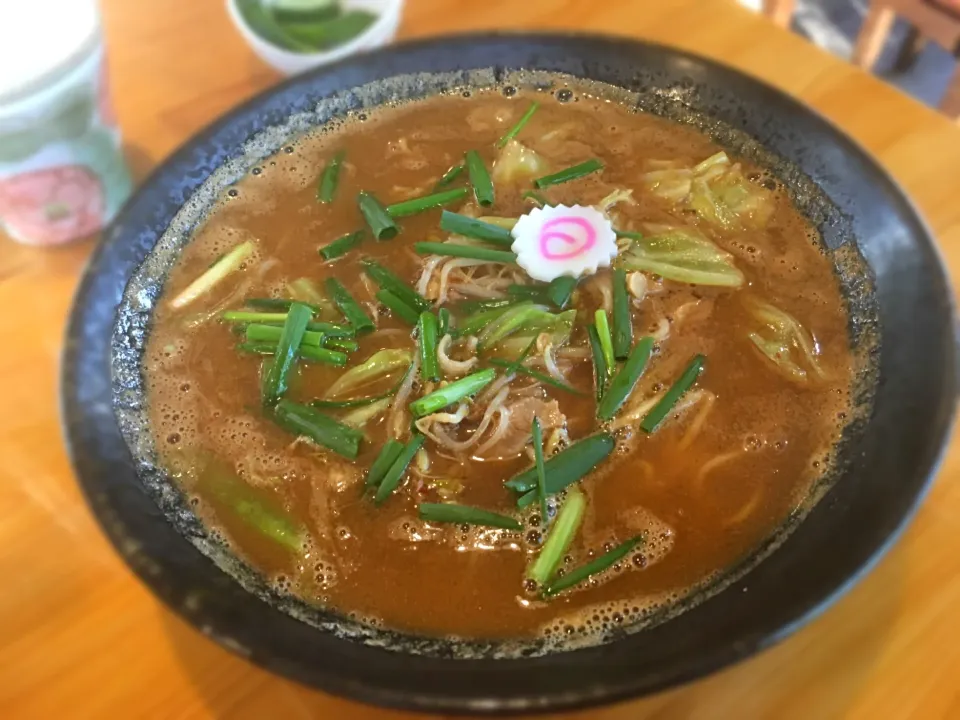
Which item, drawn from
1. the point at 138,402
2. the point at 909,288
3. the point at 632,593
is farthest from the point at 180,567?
the point at 909,288

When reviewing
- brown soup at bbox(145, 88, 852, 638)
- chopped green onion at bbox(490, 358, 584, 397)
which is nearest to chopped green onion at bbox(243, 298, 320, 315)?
brown soup at bbox(145, 88, 852, 638)

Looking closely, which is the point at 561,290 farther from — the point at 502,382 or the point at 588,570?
the point at 588,570

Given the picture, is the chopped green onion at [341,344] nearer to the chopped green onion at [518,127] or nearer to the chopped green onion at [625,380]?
the chopped green onion at [625,380]

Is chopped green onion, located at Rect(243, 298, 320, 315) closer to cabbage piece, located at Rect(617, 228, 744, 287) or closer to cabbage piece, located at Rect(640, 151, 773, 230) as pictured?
cabbage piece, located at Rect(617, 228, 744, 287)

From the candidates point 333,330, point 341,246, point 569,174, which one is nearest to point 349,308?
point 333,330

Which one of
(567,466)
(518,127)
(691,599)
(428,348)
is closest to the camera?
(691,599)

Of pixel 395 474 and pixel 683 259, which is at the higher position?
pixel 683 259
